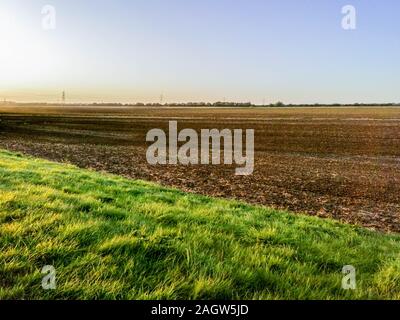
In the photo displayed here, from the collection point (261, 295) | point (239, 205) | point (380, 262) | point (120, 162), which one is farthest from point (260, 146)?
point (261, 295)

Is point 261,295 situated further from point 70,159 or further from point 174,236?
point 70,159

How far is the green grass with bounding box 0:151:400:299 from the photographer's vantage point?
163 inches

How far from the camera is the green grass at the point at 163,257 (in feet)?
13.6

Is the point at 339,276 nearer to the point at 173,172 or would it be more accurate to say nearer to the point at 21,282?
the point at 21,282

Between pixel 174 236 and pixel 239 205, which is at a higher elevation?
pixel 174 236

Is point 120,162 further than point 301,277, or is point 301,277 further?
point 120,162

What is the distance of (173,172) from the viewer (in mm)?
20969

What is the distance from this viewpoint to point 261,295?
4211 mm

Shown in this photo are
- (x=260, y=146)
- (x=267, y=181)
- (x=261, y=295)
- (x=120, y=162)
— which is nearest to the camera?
(x=261, y=295)

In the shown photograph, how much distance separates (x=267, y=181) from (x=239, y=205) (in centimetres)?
716

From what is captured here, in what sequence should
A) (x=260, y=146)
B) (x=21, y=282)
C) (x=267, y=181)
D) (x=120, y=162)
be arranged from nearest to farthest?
(x=21, y=282), (x=267, y=181), (x=120, y=162), (x=260, y=146)

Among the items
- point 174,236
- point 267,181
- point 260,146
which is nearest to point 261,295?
point 174,236

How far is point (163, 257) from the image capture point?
16.4ft

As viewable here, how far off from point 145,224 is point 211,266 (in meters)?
1.89
